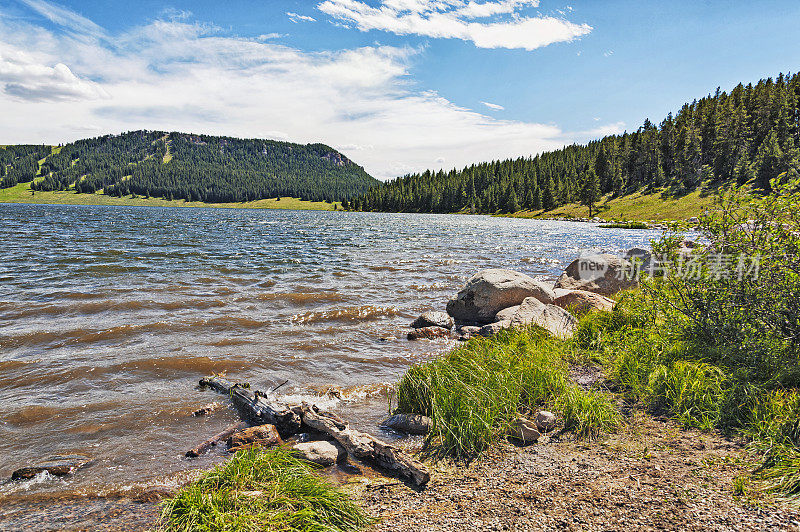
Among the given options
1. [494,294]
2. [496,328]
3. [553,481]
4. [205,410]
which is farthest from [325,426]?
[494,294]

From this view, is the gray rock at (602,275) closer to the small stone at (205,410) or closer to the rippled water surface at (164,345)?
the rippled water surface at (164,345)

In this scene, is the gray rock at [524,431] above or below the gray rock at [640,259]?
below

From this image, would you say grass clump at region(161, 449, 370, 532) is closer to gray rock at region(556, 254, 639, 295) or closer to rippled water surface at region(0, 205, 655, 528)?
rippled water surface at region(0, 205, 655, 528)

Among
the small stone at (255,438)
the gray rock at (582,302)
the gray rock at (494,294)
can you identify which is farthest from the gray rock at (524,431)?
the gray rock at (494,294)

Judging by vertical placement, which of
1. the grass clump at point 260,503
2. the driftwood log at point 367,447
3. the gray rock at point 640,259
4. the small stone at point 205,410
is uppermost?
the gray rock at point 640,259

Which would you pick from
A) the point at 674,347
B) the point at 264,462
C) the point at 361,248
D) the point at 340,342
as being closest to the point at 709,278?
the point at 674,347

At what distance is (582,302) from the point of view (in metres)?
12.6

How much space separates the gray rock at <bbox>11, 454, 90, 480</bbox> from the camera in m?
5.13

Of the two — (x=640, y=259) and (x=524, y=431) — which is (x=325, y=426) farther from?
(x=640, y=259)

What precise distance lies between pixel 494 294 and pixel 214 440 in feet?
31.7

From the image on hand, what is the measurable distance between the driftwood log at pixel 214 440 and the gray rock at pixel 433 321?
7.27 metres

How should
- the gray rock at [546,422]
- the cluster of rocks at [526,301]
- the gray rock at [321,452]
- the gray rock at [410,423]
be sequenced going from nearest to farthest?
1. the gray rock at [321,452]
2. the gray rock at [546,422]
3. the gray rock at [410,423]
4. the cluster of rocks at [526,301]

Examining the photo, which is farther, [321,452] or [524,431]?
[524,431]

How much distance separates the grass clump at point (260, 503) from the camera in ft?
12.2
